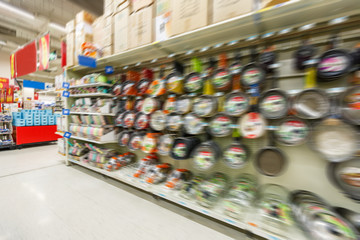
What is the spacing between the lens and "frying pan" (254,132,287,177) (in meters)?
1.20

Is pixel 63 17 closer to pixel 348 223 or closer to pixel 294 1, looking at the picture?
pixel 294 1

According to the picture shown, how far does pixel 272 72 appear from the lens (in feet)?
4.19

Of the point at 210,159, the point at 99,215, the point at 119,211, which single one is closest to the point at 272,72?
the point at 210,159

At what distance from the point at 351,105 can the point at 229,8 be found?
1118 millimetres

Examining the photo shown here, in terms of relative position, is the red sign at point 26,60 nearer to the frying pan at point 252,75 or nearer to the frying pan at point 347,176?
the frying pan at point 252,75

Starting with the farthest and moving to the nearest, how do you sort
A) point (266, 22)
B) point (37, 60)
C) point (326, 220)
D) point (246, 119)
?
point (37, 60) → point (246, 119) → point (266, 22) → point (326, 220)

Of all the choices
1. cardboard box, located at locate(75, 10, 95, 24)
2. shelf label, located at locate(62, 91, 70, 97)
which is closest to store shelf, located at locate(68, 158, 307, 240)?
shelf label, located at locate(62, 91, 70, 97)

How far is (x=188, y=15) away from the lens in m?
1.36

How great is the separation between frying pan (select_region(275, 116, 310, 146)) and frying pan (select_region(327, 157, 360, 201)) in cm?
27

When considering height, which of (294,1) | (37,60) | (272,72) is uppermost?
(37,60)

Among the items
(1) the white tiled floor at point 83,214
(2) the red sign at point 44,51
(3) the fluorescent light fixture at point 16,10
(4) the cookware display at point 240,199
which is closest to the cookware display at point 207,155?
(4) the cookware display at point 240,199

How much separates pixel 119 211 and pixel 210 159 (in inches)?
43.9

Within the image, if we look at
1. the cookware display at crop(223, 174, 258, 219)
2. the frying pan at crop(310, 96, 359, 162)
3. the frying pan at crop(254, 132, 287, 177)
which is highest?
the frying pan at crop(310, 96, 359, 162)

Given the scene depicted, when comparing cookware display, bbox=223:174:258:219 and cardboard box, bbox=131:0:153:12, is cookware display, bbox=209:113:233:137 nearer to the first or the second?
cookware display, bbox=223:174:258:219
